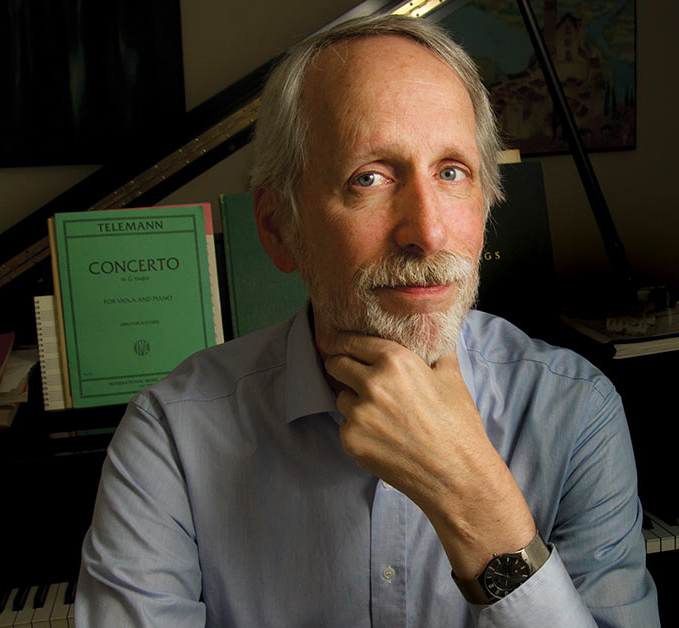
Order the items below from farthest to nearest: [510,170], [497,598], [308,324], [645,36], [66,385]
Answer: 1. [645,36]
2. [510,170]
3. [66,385]
4. [308,324]
5. [497,598]

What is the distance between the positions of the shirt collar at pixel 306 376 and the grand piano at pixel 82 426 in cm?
56

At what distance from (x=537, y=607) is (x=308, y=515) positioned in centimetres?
36

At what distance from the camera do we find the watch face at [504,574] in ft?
2.57

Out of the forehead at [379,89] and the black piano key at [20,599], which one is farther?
the black piano key at [20,599]

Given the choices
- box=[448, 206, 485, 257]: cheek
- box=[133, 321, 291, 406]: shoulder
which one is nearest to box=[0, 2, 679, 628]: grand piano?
box=[133, 321, 291, 406]: shoulder

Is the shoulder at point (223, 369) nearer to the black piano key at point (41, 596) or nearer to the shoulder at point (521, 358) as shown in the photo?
the shoulder at point (521, 358)

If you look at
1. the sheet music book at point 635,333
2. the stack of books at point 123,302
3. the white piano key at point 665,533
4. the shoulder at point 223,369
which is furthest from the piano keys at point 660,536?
the stack of books at point 123,302

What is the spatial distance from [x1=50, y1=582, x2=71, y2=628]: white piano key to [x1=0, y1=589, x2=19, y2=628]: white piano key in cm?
9

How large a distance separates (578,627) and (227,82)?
7.10ft

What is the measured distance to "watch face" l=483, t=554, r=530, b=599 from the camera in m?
0.78

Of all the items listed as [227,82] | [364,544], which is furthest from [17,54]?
[364,544]

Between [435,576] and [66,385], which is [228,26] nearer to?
[66,385]

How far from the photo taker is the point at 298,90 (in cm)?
97

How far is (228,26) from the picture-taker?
2.32 metres
